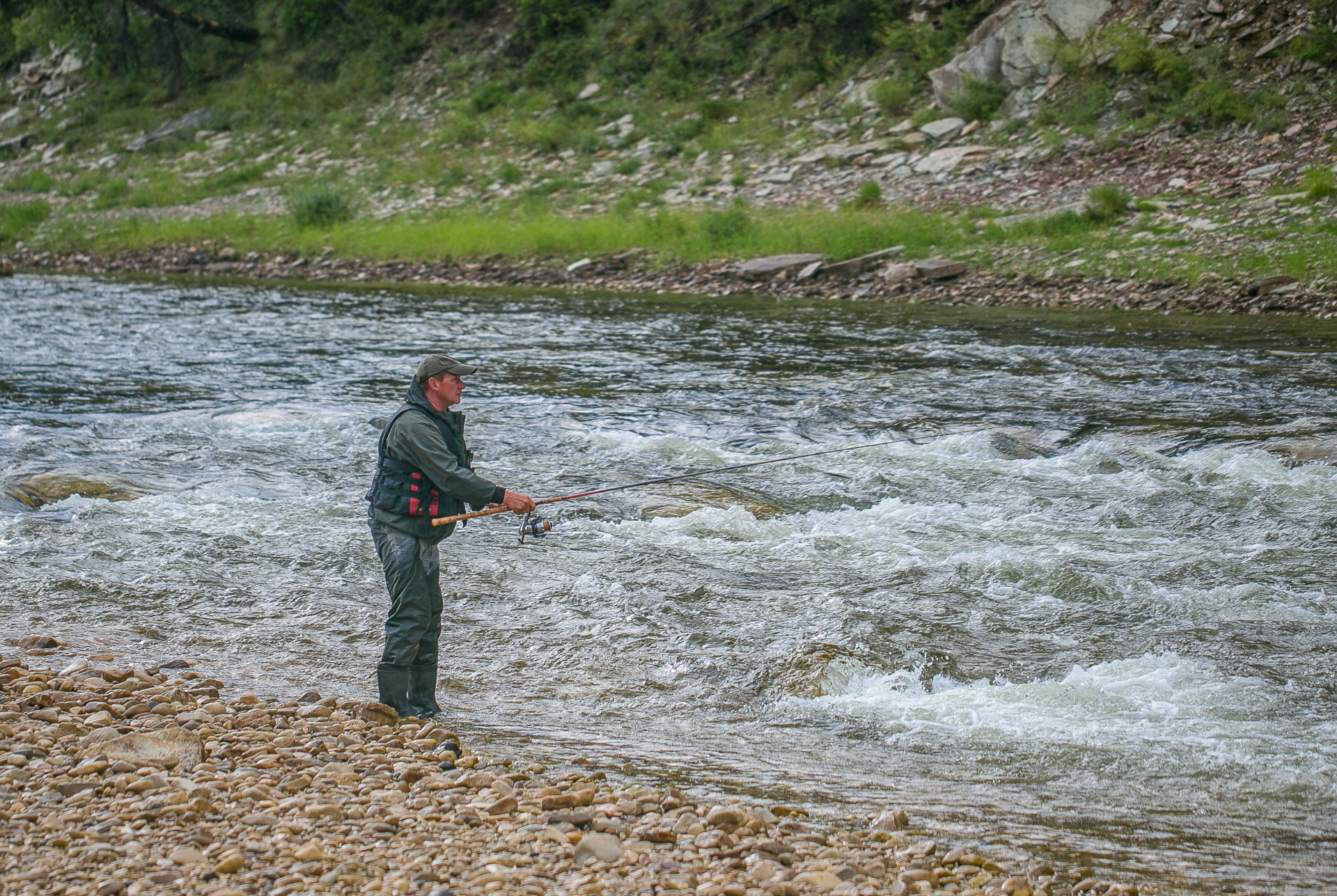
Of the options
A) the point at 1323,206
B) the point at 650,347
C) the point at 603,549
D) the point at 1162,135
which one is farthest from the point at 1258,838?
the point at 1162,135

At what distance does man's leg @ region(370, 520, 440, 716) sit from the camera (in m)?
5.39

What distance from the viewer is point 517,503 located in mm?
5520

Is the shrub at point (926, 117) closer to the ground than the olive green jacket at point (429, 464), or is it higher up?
higher up

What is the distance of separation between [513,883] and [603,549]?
442 cm

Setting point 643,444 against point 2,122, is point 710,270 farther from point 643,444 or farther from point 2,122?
point 2,122

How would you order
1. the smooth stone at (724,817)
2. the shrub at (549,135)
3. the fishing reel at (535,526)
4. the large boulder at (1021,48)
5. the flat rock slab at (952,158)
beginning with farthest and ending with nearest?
the shrub at (549,135)
the large boulder at (1021,48)
the flat rock slab at (952,158)
the fishing reel at (535,526)
the smooth stone at (724,817)

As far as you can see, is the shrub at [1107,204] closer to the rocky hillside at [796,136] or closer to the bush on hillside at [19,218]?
the rocky hillside at [796,136]

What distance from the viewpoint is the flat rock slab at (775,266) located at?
20.6m

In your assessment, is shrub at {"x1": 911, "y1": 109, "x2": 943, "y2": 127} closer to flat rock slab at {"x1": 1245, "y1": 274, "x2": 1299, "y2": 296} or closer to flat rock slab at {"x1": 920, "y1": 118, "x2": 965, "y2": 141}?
flat rock slab at {"x1": 920, "y1": 118, "x2": 965, "y2": 141}

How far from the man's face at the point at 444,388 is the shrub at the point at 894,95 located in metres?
21.9

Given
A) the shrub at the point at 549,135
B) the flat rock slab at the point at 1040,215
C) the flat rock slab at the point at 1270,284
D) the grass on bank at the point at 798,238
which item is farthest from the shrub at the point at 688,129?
the flat rock slab at the point at 1270,284

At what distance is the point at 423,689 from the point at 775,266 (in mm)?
16137

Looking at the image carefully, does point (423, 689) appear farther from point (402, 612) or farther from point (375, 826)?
point (375, 826)

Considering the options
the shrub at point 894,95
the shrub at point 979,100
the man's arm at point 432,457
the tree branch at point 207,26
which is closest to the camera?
the man's arm at point 432,457
